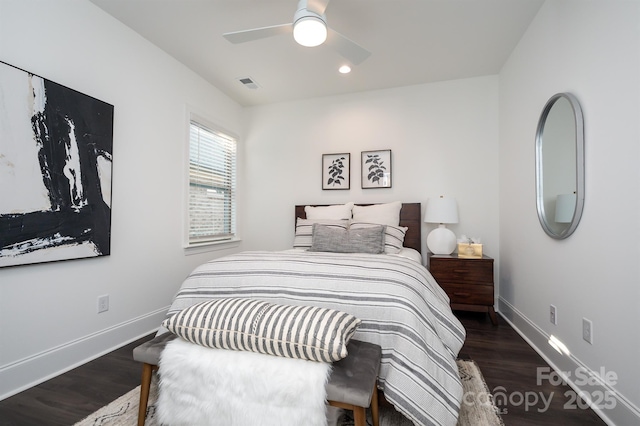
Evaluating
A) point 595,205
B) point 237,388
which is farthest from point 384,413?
point 595,205

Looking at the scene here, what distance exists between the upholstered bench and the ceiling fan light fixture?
1.87 meters

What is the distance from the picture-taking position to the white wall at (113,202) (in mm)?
1794

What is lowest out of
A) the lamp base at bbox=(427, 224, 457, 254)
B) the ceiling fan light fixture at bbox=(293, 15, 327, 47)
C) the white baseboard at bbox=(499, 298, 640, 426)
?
the white baseboard at bbox=(499, 298, 640, 426)

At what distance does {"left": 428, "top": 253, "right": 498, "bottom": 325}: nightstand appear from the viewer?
2.82 meters

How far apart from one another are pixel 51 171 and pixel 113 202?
490 millimetres

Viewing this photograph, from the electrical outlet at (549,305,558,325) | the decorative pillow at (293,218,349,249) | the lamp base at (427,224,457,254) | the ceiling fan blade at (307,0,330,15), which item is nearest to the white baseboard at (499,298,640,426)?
the electrical outlet at (549,305,558,325)

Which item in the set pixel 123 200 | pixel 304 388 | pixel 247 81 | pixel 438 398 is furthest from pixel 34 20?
pixel 438 398

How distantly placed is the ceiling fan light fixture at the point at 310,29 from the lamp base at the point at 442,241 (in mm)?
2269

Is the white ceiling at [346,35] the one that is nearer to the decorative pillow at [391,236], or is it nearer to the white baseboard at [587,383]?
the decorative pillow at [391,236]

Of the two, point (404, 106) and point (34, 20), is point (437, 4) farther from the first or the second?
point (34, 20)

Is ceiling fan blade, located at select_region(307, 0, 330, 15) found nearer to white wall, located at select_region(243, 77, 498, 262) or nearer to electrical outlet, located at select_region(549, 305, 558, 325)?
white wall, located at select_region(243, 77, 498, 262)

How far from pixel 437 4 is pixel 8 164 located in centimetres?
312

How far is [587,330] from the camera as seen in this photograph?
65.0 inches

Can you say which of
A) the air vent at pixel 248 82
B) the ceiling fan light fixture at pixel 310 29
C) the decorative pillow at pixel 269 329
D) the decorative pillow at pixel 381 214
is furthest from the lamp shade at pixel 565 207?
the air vent at pixel 248 82
